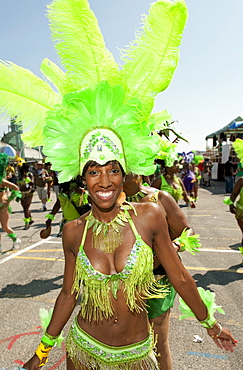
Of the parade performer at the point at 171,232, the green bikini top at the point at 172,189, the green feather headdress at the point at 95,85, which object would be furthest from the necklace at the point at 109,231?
the green bikini top at the point at 172,189

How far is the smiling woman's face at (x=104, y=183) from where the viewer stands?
5.73 ft

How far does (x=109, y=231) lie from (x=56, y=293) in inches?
124

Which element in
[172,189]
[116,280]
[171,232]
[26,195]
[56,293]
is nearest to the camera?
[116,280]

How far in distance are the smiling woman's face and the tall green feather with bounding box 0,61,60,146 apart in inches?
21.7

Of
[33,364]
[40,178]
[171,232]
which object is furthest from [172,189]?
[40,178]

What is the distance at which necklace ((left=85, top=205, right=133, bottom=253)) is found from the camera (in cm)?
183

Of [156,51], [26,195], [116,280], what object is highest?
[156,51]

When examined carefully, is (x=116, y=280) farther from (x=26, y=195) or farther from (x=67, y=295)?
(x=26, y=195)

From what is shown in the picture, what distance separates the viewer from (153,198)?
2736 mm

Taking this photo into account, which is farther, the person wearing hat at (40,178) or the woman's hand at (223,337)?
the person wearing hat at (40,178)

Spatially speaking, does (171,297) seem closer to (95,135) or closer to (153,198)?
(153,198)

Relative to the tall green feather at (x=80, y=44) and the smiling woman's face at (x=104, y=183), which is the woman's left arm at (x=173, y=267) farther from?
the tall green feather at (x=80, y=44)

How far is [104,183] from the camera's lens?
5.69ft

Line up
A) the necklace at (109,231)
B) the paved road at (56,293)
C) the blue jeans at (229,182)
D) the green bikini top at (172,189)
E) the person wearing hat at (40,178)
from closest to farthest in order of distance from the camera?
the necklace at (109,231) → the paved road at (56,293) → the green bikini top at (172,189) → the person wearing hat at (40,178) → the blue jeans at (229,182)
